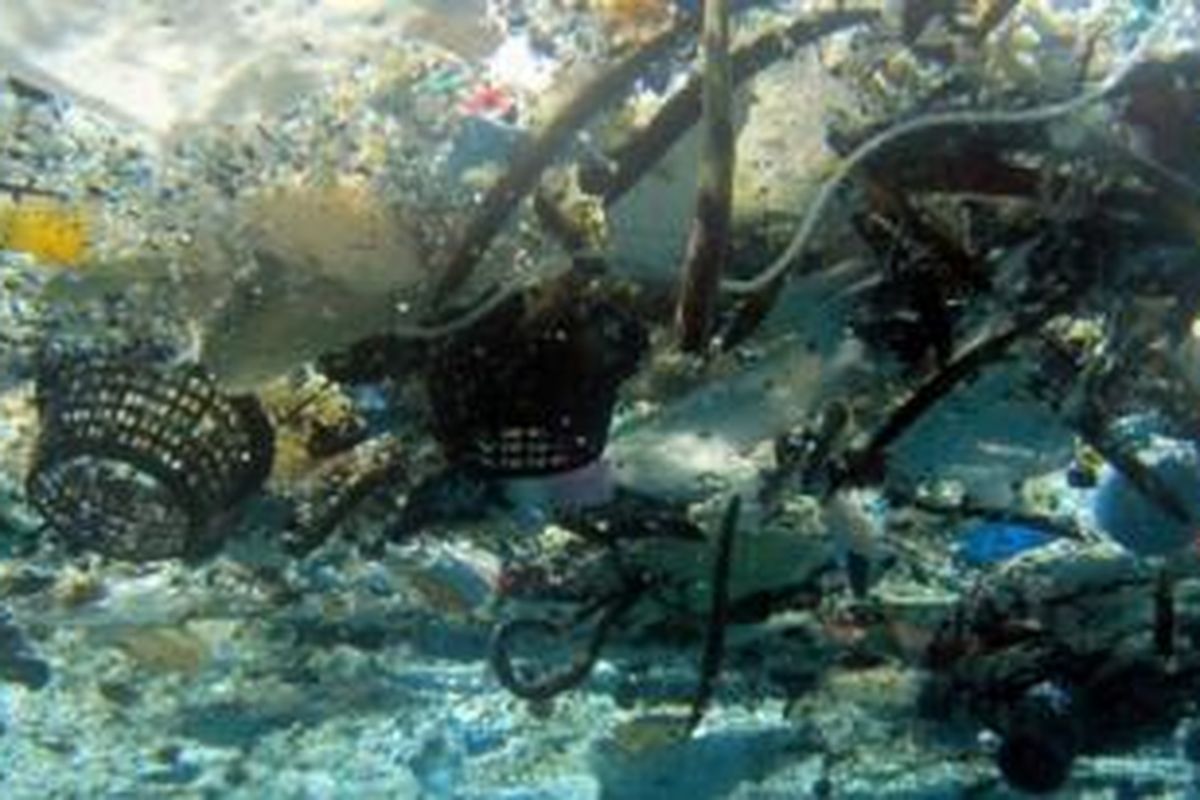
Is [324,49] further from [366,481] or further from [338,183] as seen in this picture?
[366,481]

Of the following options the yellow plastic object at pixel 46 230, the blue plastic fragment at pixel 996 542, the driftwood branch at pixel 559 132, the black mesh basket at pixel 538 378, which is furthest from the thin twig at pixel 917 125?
the blue plastic fragment at pixel 996 542

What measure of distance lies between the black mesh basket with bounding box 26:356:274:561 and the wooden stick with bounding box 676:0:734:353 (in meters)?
2.80

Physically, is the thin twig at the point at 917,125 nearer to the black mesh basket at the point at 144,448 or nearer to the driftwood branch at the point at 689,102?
the driftwood branch at the point at 689,102

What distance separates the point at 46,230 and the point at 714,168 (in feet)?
12.9

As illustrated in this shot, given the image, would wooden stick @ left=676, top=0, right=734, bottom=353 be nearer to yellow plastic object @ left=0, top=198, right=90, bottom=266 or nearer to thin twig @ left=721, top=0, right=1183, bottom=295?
thin twig @ left=721, top=0, right=1183, bottom=295

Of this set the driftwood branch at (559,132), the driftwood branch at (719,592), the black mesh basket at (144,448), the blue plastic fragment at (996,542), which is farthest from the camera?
the blue plastic fragment at (996,542)

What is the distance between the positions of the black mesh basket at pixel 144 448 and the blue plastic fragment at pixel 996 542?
201 inches

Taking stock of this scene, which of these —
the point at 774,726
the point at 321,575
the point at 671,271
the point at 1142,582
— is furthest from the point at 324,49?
the point at 774,726

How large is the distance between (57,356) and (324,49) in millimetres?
2434

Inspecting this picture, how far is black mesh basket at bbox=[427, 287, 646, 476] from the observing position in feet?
19.8

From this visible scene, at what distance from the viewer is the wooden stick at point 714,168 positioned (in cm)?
417

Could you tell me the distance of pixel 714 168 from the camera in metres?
4.20

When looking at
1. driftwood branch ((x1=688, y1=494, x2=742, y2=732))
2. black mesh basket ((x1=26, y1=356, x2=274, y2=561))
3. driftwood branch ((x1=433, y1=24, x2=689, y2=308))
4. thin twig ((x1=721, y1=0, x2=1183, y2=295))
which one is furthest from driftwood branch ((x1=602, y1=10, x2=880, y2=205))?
black mesh basket ((x1=26, y1=356, x2=274, y2=561))

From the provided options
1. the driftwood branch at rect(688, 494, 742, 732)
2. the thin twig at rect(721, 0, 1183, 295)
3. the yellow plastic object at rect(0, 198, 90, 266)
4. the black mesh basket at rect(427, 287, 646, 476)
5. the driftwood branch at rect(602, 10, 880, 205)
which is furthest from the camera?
the driftwood branch at rect(688, 494, 742, 732)
